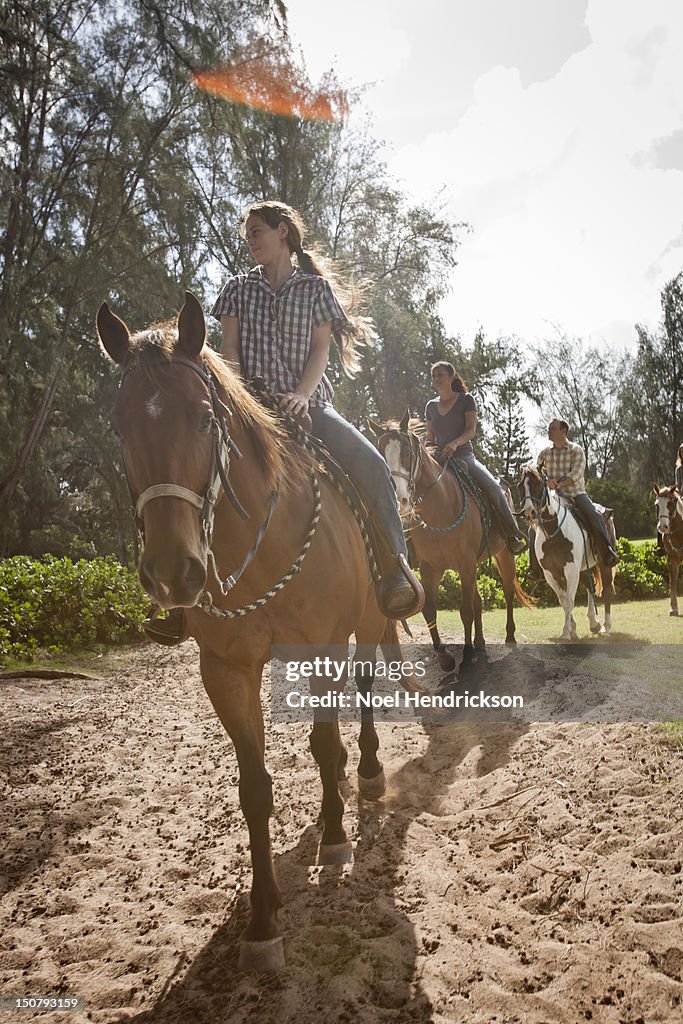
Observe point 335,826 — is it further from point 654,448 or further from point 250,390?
point 654,448

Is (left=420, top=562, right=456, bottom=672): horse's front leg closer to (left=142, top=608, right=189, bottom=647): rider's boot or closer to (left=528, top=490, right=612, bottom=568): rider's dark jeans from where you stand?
(left=528, top=490, right=612, bottom=568): rider's dark jeans

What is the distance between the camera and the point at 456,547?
7.05 metres

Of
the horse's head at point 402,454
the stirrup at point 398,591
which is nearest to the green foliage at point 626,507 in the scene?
the horse's head at point 402,454

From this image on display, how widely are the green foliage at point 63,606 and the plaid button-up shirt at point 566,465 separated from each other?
6.37m

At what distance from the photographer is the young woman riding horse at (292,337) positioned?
3.37m

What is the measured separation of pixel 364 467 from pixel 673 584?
31.2 ft

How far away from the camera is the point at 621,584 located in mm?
13875

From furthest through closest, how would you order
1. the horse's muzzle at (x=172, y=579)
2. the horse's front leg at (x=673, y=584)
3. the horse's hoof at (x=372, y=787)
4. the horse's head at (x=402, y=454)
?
1. the horse's front leg at (x=673, y=584)
2. the horse's head at (x=402, y=454)
3. the horse's hoof at (x=372, y=787)
4. the horse's muzzle at (x=172, y=579)

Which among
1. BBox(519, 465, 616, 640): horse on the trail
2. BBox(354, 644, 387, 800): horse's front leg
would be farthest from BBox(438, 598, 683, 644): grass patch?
BBox(354, 644, 387, 800): horse's front leg

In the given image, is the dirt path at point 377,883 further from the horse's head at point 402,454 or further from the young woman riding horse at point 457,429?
the young woman riding horse at point 457,429

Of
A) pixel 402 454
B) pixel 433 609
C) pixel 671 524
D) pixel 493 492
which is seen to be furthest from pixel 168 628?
pixel 671 524

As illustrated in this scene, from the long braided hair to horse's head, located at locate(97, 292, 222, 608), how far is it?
4.47ft

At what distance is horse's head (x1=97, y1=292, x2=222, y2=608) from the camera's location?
198 cm

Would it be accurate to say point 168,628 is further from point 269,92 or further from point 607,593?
point 269,92
